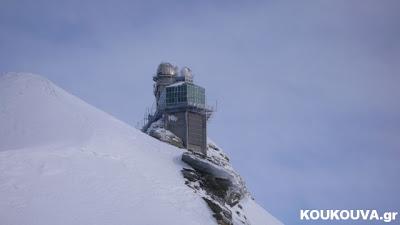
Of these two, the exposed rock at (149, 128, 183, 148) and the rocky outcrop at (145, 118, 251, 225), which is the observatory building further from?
the rocky outcrop at (145, 118, 251, 225)

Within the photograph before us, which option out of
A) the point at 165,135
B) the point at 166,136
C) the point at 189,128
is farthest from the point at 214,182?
the point at 189,128

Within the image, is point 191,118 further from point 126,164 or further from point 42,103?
point 126,164

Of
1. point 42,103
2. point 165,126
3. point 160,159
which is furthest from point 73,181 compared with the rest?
point 165,126

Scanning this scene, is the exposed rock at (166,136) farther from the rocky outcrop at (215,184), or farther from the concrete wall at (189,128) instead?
the rocky outcrop at (215,184)

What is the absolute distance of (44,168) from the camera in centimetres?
3531

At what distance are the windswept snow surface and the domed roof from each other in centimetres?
3944

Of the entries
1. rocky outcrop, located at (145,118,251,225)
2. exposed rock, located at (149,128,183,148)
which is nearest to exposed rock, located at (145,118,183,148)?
exposed rock, located at (149,128,183,148)

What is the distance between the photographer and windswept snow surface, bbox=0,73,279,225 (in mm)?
31625

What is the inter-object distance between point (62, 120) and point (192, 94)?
35.1 meters

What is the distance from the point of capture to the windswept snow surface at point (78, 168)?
104ft

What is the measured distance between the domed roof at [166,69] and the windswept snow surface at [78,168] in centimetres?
3944

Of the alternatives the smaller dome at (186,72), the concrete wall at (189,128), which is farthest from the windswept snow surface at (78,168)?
the smaller dome at (186,72)

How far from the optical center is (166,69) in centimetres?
9069

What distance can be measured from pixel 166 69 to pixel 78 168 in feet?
181
